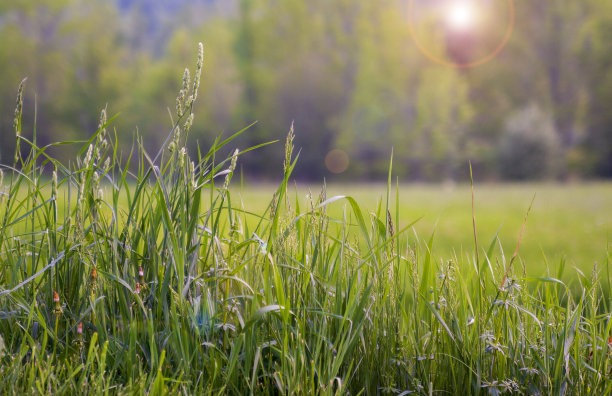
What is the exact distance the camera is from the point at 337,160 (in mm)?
34000

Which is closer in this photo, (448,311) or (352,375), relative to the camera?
(352,375)

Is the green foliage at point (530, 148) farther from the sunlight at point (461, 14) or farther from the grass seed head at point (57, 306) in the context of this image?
the grass seed head at point (57, 306)

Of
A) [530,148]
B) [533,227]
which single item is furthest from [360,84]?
[533,227]

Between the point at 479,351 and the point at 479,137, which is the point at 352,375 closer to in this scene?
the point at 479,351

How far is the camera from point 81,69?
96.1ft

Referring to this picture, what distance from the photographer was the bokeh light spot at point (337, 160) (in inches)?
1315

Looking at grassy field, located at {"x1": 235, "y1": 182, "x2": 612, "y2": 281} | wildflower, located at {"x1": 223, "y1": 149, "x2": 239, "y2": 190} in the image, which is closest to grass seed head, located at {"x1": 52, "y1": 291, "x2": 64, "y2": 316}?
wildflower, located at {"x1": 223, "y1": 149, "x2": 239, "y2": 190}

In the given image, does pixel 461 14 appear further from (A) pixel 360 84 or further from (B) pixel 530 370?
(B) pixel 530 370

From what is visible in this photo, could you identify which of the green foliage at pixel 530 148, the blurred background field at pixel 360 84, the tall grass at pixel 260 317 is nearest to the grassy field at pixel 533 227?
the tall grass at pixel 260 317

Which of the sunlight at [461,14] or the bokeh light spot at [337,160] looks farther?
the sunlight at [461,14]

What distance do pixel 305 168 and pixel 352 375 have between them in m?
33.1

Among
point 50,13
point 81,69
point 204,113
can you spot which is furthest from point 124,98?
point 50,13

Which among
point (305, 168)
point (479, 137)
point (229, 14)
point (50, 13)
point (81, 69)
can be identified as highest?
point (229, 14)

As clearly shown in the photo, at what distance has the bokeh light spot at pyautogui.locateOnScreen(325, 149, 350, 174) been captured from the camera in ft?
110
